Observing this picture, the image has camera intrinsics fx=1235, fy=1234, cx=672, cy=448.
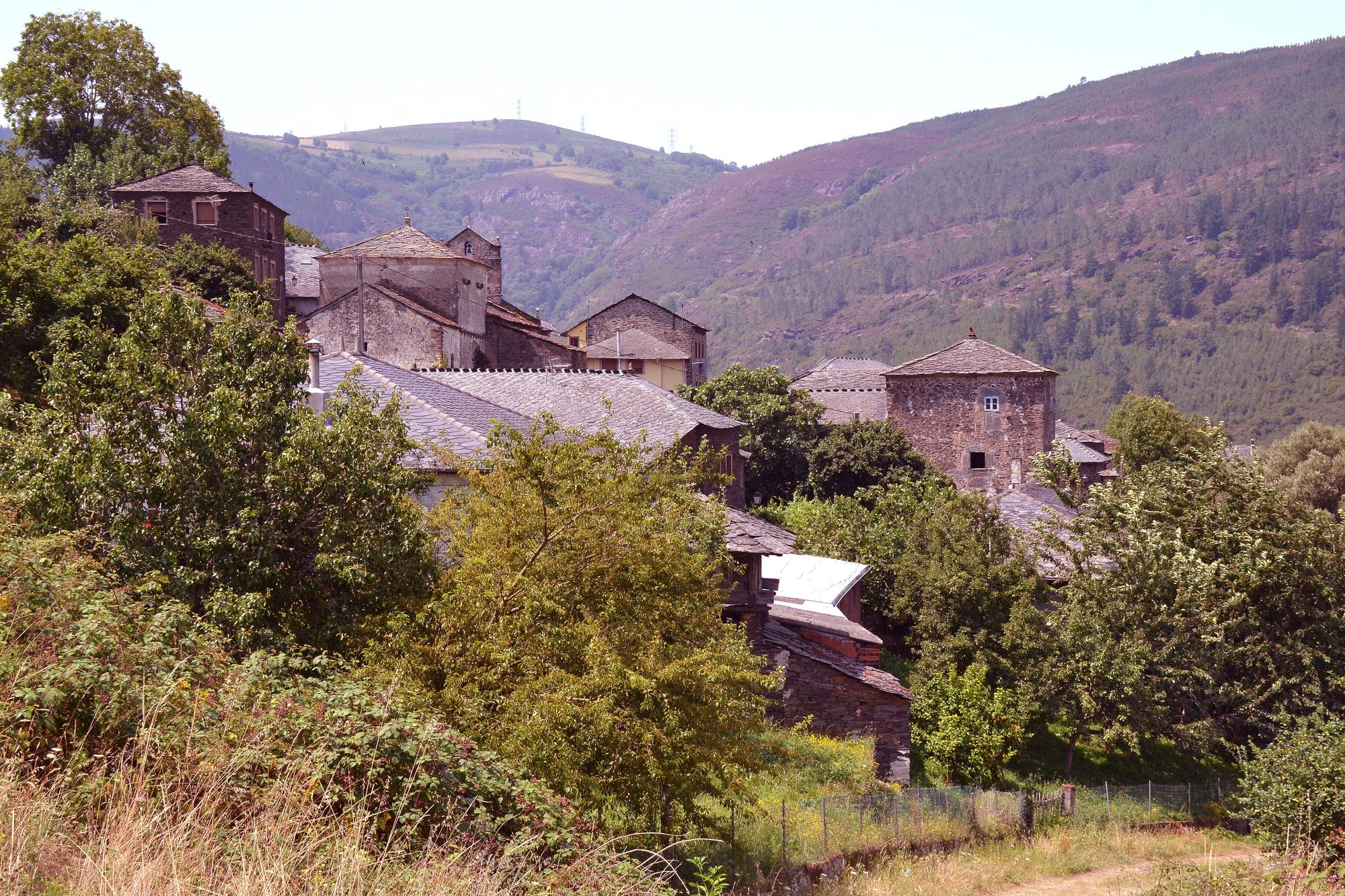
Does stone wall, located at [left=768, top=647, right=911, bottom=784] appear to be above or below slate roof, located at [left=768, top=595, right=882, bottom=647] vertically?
below

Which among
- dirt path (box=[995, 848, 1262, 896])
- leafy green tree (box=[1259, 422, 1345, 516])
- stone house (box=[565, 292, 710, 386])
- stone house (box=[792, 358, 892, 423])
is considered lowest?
dirt path (box=[995, 848, 1262, 896])

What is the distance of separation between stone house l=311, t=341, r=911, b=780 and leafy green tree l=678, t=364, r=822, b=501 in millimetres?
20288

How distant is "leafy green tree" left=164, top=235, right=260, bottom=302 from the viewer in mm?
42094

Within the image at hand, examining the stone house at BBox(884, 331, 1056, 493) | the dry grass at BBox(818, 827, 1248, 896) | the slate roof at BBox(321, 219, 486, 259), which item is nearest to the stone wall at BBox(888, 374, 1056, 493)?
the stone house at BBox(884, 331, 1056, 493)

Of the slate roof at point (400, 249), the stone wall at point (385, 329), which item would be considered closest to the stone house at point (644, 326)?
the slate roof at point (400, 249)

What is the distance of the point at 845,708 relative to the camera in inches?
1037

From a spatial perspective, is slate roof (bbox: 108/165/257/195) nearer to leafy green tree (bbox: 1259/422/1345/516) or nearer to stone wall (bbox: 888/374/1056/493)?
stone wall (bbox: 888/374/1056/493)

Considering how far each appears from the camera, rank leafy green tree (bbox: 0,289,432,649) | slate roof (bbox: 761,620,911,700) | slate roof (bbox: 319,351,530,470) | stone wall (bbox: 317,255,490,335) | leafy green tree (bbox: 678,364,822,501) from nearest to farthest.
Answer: leafy green tree (bbox: 0,289,432,649), slate roof (bbox: 319,351,530,470), slate roof (bbox: 761,620,911,700), stone wall (bbox: 317,255,490,335), leafy green tree (bbox: 678,364,822,501)

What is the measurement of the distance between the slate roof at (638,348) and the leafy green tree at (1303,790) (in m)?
44.8

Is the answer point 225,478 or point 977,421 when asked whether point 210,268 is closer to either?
point 225,478

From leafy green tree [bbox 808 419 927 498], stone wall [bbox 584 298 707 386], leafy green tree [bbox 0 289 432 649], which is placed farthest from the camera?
stone wall [bbox 584 298 707 386]

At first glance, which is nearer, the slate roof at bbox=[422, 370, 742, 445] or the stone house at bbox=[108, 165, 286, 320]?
the slate roof at bbox=[422, 370, 742, 445]

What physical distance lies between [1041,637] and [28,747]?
83.9 ft

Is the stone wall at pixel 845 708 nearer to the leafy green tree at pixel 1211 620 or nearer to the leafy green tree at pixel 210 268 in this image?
the leafy green tree at pixel 1211 620
